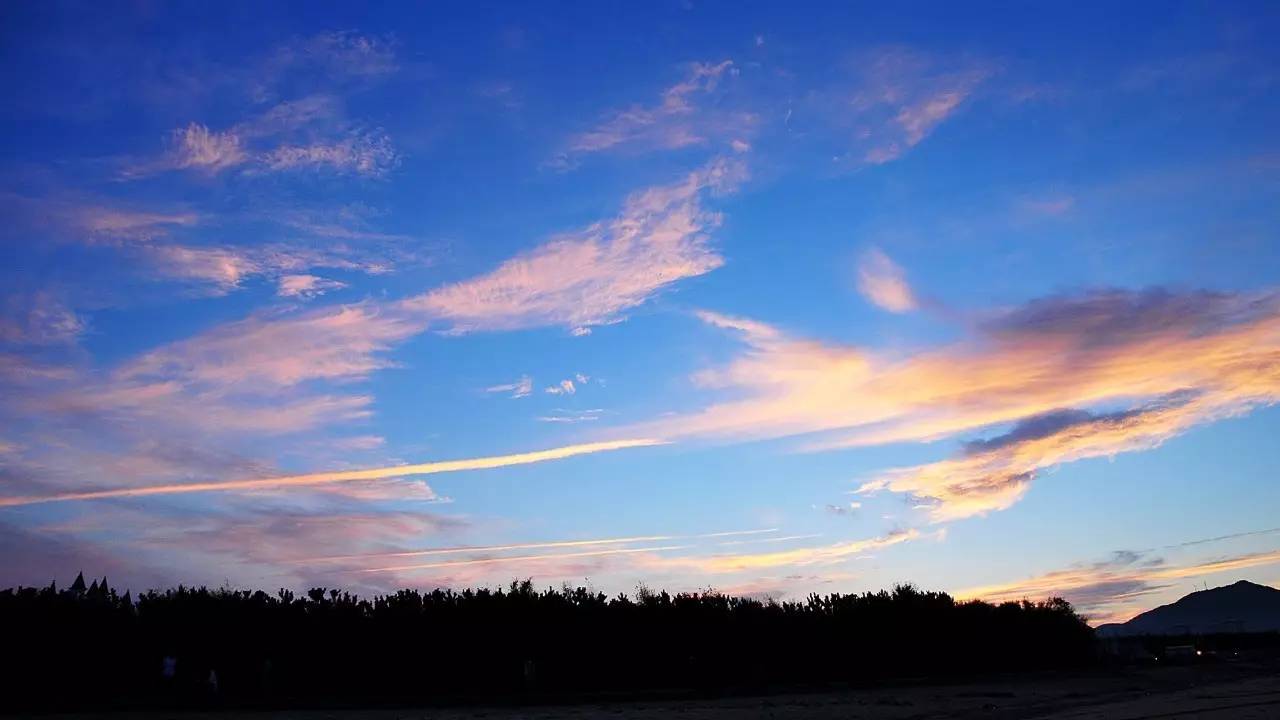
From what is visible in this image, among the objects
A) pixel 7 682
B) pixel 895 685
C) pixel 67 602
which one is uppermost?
pixel 67 602

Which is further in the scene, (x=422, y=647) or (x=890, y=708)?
(x=422, y=647)

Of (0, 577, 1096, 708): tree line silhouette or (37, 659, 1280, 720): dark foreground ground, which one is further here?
(0, 577, 1096, 708): tree line silhouette

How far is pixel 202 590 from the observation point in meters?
46.2

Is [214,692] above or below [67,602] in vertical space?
below

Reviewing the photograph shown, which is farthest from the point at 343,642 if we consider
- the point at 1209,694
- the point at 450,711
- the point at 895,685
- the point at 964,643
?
the point at 964,643

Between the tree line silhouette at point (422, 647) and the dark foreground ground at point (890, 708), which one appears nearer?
the dark foreground ground at point (890, 708)

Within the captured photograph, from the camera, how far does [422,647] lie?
41.2m

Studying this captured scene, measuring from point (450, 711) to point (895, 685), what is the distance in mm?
22675

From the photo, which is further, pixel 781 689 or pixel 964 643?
pixel 964 643

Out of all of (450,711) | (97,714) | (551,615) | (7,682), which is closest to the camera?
(97,714)

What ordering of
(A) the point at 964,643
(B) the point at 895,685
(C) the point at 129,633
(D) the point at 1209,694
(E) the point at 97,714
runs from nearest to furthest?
(E) the point at 97,714 → (D) the point at 1209,694 → (C) the point at 129,633 → (B) the point at 895,685 → (A) the point at 964,643

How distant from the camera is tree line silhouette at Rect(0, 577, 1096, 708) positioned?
34.5 meters

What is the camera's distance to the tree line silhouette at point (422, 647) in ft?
113

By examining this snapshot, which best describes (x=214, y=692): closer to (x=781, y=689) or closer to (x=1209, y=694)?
(x=781, y=689)
